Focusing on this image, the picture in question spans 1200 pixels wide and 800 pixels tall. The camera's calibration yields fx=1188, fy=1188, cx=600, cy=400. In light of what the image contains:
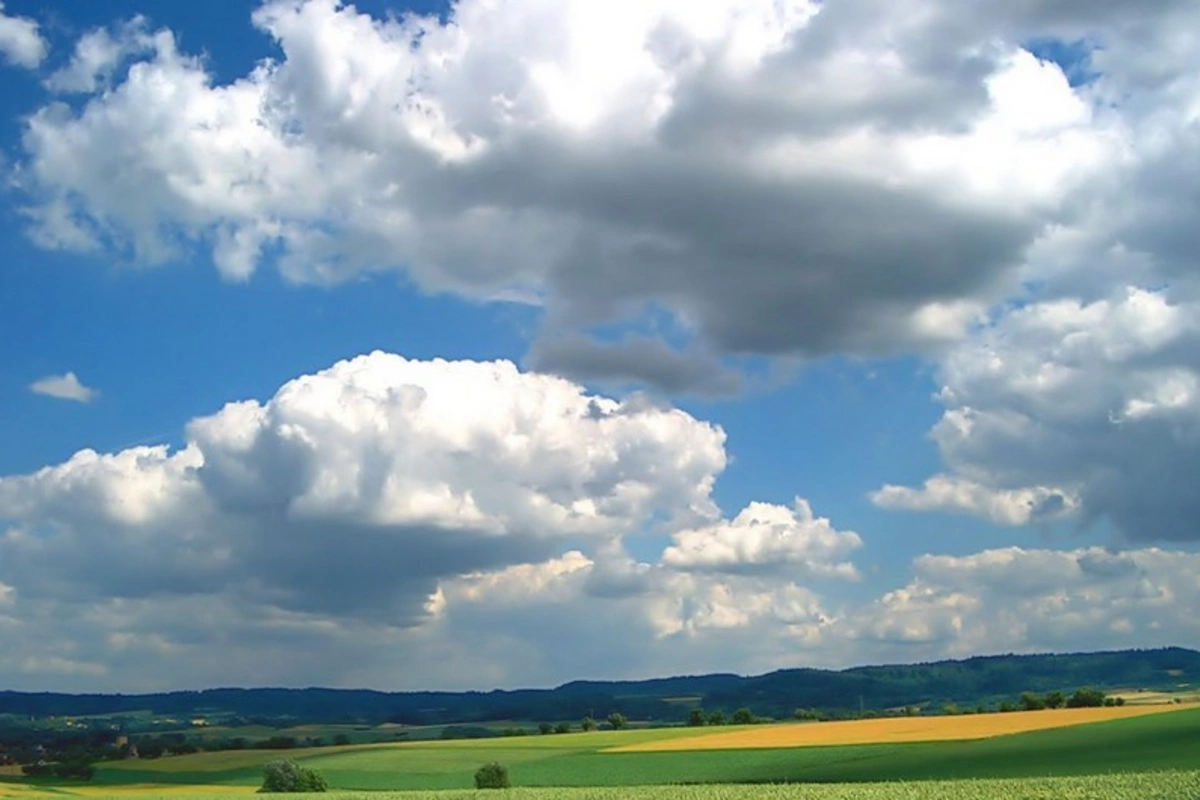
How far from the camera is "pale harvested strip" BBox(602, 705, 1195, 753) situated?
97713mm

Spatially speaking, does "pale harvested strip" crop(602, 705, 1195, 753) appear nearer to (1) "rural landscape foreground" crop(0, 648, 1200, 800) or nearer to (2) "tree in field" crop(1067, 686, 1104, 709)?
(1) "rural landscape foreground" crop(0, 648, 1200, 800)

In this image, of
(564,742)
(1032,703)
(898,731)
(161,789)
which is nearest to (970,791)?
(898,731)

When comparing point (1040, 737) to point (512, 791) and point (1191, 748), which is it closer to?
point (1191, 748)

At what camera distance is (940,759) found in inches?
3066

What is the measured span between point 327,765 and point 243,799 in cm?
4232

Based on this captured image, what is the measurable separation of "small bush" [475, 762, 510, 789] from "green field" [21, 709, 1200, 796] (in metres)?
1.62

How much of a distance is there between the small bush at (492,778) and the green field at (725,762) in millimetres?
1623

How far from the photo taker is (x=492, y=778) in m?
85.1

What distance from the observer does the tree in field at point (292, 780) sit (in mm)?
93438

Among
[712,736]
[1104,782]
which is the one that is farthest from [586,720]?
[1104,782]

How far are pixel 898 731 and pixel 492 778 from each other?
4087 centimetres

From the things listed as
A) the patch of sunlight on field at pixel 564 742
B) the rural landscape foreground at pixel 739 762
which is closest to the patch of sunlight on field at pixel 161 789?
the rural landscape foreground at pixel 739 762

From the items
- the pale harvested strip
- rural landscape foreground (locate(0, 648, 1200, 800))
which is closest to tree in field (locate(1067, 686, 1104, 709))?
rural landscape foreground (locate(0, 648, 1200, 800))

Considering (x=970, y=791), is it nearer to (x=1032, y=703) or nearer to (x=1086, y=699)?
(x=1086, y=699)
